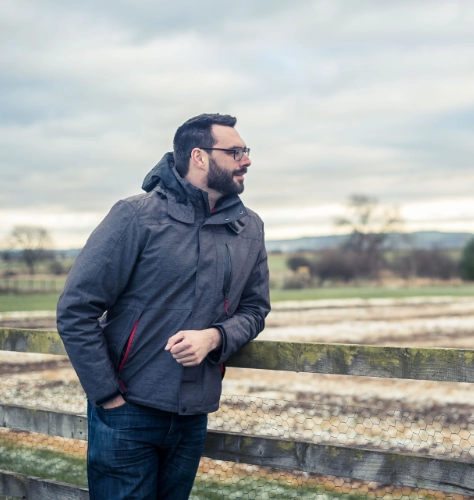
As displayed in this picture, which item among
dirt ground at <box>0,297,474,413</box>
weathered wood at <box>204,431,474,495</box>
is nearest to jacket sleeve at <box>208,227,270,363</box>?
weathered wood at <box>204,431,474,495</box>

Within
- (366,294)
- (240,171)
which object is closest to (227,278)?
(240,171)

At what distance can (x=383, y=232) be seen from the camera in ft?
228

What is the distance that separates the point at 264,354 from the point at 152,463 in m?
0.77

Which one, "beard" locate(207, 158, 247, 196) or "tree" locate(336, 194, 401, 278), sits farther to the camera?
"tree" locate(336, 194, 401, 278)

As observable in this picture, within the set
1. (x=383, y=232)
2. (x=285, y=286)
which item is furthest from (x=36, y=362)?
(x=383, y=232)

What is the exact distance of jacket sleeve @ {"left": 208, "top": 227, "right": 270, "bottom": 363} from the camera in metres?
2.85

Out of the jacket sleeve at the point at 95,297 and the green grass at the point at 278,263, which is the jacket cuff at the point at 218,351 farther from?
the green grass at the point at 278,263

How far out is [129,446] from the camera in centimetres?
274

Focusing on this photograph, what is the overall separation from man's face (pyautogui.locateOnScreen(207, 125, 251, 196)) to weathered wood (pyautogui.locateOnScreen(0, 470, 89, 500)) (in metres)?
1.88

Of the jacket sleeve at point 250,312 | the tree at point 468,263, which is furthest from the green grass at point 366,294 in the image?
the jacket sleeve at point 250,312

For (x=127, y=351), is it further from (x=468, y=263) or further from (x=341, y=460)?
(x=468, y=263)

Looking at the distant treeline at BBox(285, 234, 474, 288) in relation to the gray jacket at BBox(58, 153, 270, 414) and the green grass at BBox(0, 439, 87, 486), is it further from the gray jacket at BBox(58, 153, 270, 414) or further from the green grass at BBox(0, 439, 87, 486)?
the gray jacket at BBox(58, 153, 270, 414)

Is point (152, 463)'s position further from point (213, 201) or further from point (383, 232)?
point (383, 232)

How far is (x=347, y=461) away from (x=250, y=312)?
882 mm
